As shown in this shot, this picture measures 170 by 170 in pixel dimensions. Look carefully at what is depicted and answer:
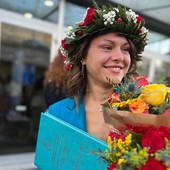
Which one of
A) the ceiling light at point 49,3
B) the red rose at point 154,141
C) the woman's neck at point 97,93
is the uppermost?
the ceiling light at point 49,3

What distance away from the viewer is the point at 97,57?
1.05 metres

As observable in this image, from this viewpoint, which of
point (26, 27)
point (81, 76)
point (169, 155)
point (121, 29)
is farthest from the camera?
point (26, 27)

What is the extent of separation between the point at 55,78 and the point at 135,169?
5.73 ft

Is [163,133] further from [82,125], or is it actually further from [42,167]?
[42,167]

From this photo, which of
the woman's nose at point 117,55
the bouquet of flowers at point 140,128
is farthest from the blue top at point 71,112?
the bouquet of flowers at point 140,128

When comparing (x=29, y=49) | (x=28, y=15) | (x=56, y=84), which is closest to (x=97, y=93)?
(x=56, y=84)

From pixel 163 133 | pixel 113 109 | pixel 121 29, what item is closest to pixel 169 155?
pixel 163 133

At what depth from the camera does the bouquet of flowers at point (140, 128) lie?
55 centimetres

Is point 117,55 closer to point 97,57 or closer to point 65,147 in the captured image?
point 97,57

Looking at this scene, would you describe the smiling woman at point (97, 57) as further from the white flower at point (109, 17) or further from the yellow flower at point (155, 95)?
the yellow flower at point (155, 95)

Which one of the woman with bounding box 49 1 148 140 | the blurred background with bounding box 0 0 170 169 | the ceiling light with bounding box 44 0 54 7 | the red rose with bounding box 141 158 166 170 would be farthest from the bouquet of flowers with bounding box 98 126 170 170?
the ceiling light with bounding box 44 0 54 7

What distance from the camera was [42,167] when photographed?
1.15 metres

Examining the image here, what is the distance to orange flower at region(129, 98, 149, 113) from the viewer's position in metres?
0.61

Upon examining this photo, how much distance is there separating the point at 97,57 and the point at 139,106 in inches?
18.3
